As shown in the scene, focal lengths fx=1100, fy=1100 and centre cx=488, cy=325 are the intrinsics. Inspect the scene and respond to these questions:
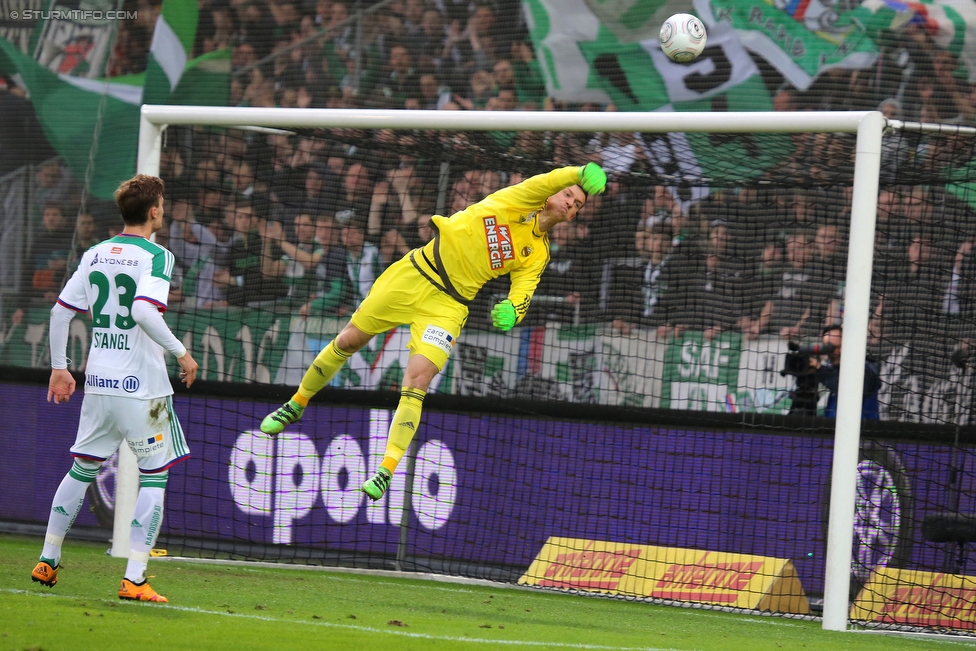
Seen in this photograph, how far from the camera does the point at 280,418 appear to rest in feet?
21.9

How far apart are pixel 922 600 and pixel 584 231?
4.09 m

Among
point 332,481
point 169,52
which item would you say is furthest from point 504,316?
point 169,52

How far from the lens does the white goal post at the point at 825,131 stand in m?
6.38

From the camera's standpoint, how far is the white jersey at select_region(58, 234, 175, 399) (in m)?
5.11

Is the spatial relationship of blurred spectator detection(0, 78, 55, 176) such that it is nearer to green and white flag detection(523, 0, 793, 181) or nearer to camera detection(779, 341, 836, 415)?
green and white flag detection(523, 0, 793, 181)

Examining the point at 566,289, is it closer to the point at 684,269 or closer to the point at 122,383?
the point at 684,269

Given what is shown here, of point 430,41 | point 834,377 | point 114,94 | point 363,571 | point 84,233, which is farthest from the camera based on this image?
point 430,41

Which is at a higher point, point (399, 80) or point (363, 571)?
point (399, 80)

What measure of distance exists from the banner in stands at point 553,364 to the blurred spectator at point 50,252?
161 cm

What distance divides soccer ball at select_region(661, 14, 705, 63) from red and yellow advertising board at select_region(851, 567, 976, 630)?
144 inches

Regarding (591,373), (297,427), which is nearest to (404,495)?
(297,427)

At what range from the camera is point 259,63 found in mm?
12883

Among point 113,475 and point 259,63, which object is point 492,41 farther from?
point 113,475

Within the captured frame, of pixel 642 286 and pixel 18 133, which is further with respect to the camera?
pixel 18 133
